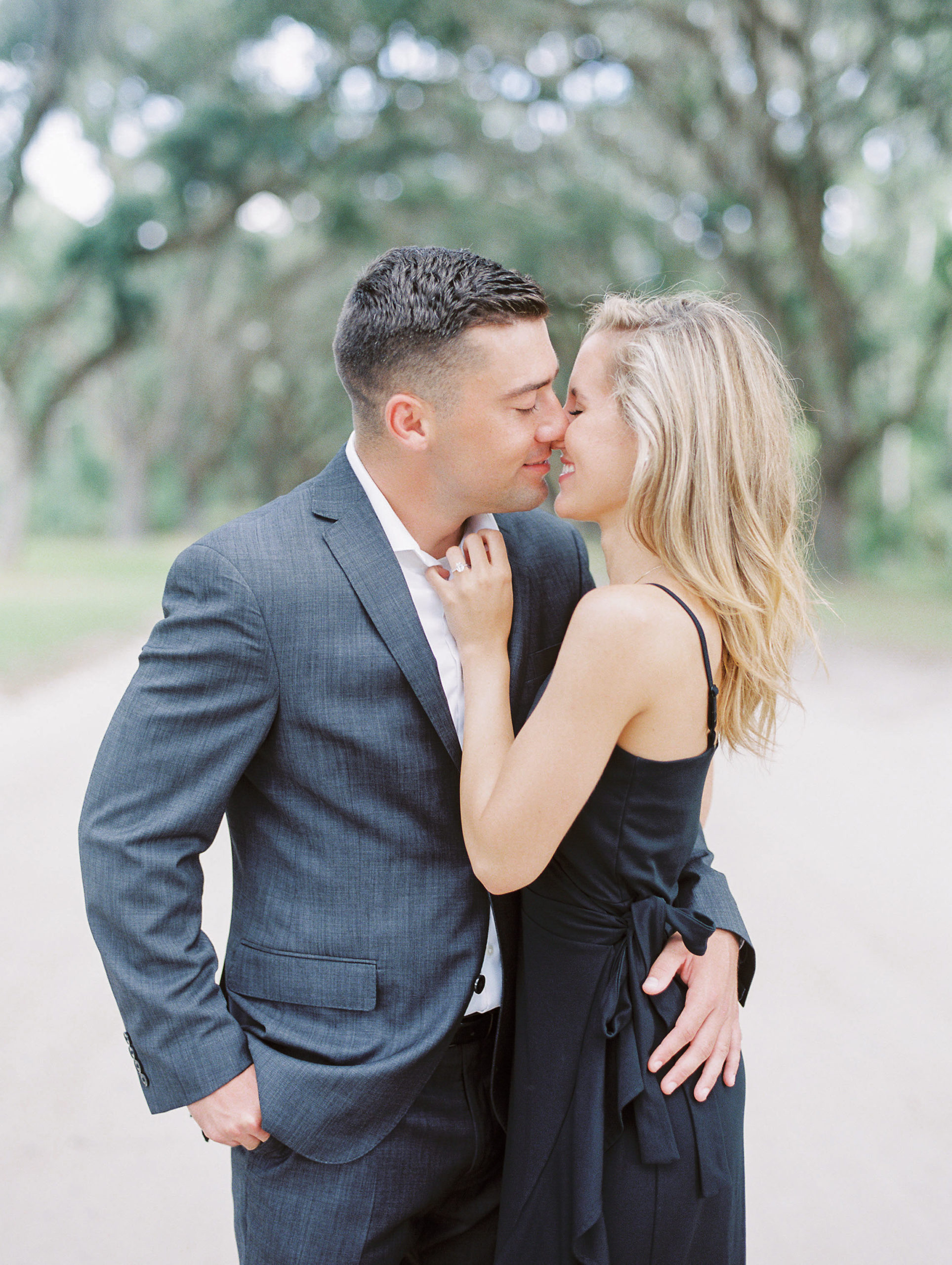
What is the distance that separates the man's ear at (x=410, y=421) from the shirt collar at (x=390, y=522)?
8 centimetres

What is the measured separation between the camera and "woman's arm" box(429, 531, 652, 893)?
62.6 inches

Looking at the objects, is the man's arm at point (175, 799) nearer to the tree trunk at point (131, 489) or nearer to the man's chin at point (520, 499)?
the man's chin at point (520, 499)

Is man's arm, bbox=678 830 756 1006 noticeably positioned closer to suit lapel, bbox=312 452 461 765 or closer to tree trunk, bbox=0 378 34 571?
suit lapel, bbox=312 452 461 765

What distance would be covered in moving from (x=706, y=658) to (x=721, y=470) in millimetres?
300

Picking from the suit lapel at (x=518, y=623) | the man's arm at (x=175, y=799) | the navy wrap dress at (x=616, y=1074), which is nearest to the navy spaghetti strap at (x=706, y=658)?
the navy wrap dress at (x=616, y=1074)

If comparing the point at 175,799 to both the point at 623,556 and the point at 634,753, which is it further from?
the point at 623,556

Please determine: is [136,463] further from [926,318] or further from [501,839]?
[501,839]

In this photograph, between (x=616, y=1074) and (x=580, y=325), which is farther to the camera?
(x=580, y=325)

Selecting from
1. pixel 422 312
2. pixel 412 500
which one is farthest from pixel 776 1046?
pixel 422 312

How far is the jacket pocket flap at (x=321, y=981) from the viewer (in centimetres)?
175

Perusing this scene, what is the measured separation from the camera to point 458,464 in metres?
1.86

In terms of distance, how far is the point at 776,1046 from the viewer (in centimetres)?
404

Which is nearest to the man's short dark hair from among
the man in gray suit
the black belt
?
the man in gray suit

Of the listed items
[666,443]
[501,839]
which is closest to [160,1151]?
[501,839]
